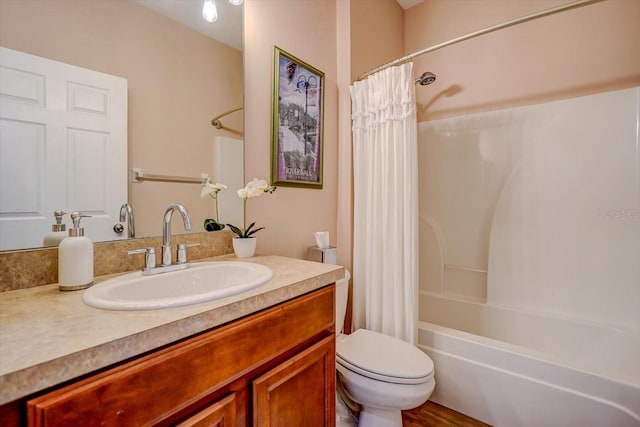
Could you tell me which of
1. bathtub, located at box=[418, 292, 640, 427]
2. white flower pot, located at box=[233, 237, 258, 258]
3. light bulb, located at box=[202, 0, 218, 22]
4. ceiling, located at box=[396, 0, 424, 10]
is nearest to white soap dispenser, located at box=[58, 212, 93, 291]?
white flower pot, located at box=[233, 237, 258, 258]

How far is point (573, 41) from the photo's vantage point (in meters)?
1.88

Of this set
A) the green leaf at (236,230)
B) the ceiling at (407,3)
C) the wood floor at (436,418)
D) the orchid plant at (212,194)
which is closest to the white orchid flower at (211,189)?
the orchid plant at (212,194)

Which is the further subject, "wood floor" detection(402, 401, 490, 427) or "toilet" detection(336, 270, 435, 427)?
"wood floor" detection(402, 401, 490, 427)

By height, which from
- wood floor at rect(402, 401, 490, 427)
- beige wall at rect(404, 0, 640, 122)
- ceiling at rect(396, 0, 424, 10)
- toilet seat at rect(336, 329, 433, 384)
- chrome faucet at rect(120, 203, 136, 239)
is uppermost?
ceiling at rect(396, 0, 424, 10)

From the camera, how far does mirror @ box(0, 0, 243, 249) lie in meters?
0.83

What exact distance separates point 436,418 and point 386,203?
116cm

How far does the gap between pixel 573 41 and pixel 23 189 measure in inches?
113

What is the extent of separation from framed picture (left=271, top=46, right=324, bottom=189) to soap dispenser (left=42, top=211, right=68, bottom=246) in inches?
32.5

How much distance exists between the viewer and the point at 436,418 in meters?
1.53

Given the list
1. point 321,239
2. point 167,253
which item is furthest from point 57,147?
point 321,239

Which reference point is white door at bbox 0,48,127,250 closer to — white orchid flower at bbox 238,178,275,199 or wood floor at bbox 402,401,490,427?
white orchid flower at bbox 238,178,275,199

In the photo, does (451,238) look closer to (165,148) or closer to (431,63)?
(431,63)

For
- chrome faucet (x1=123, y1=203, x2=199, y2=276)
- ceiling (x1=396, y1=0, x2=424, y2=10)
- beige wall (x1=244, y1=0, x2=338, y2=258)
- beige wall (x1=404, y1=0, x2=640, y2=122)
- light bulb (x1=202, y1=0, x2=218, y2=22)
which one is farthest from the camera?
ceiling (x1=396, y1=0, x2=424, y2=10)

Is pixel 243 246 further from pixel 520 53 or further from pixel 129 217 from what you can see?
pixel 520 53
